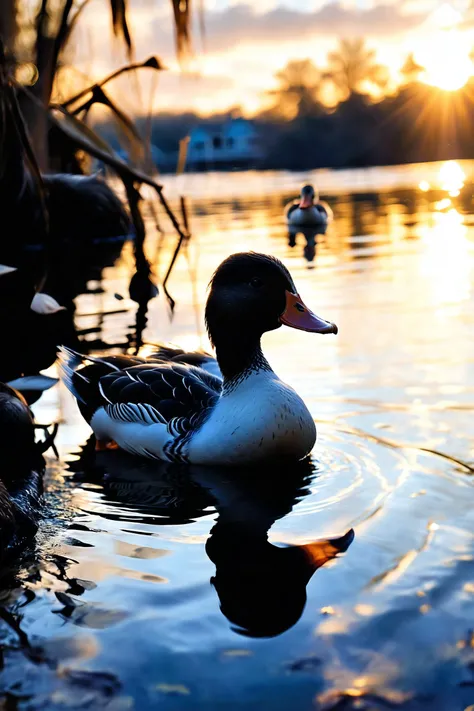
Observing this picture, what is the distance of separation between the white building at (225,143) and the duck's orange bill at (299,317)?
91.2 m

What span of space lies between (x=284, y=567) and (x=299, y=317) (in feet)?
6.40

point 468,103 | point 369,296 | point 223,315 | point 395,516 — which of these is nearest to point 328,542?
point 395,516

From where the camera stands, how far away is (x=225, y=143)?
109375mm

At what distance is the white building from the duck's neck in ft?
299

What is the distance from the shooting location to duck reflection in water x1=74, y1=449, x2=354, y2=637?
354 centimetres

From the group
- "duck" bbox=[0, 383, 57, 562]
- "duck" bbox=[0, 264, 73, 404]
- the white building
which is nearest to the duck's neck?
"duck" bbox=[0, 383, 57, 562]

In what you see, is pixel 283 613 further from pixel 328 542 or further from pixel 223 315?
pixel 223 315

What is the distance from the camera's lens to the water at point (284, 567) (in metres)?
3.02

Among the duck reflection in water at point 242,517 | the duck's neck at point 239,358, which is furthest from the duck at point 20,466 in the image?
the duck's neck at point 239,358

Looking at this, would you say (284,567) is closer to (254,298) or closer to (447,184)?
(254,298)

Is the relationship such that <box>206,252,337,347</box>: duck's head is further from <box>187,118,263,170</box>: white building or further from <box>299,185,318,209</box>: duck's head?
<box>187,118,263,170</box>: white building

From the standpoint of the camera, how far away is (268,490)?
5008 millimetres

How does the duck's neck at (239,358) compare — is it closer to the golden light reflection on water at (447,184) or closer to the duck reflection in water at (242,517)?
the duck reflection in water at (242,517)

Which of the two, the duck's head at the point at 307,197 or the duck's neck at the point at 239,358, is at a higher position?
the duck's head at the point at 307,197
